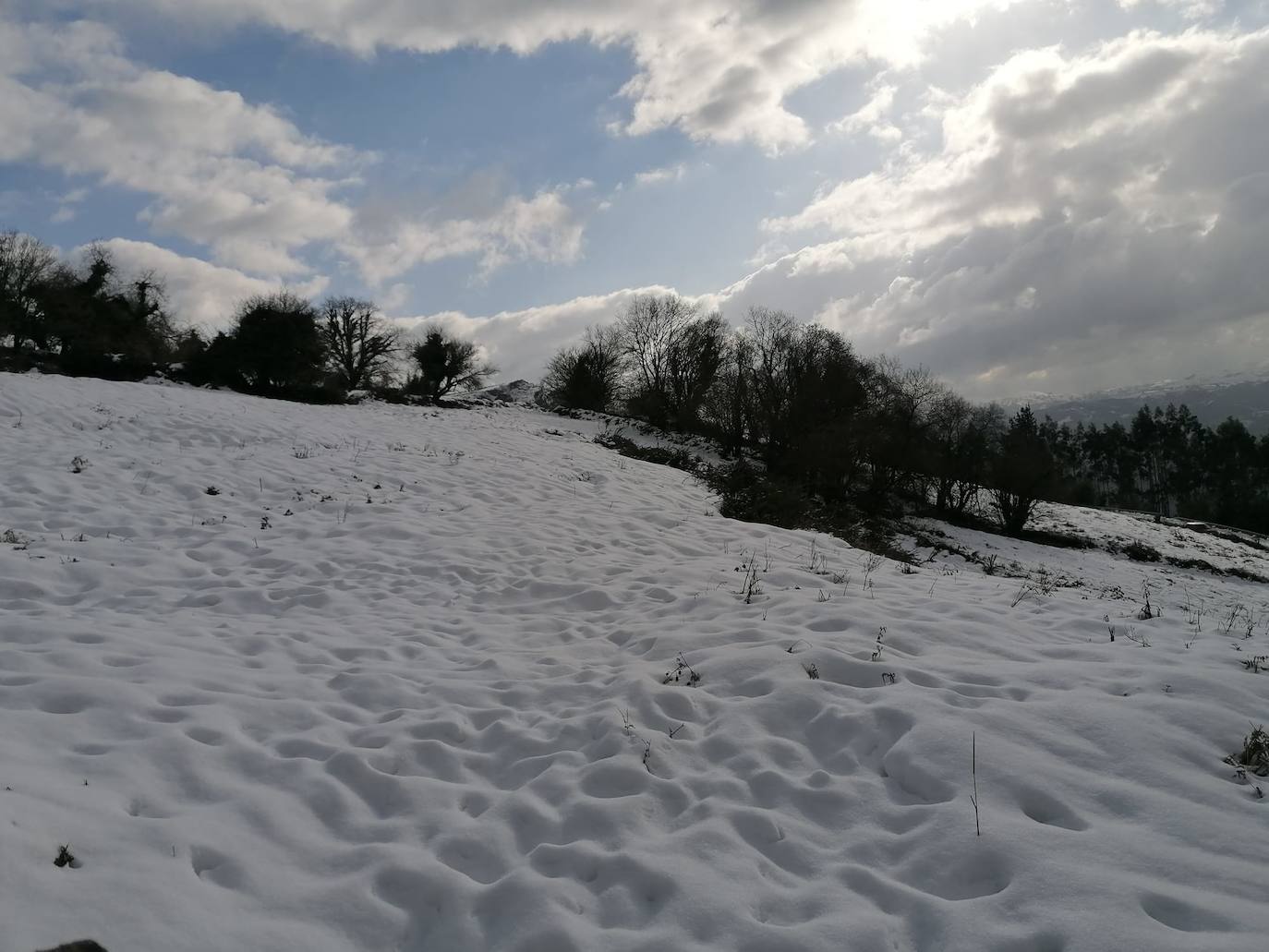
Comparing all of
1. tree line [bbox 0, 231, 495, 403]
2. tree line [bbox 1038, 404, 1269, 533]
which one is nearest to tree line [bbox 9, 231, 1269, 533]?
tree line [bbox 0, 231, 495, 403]

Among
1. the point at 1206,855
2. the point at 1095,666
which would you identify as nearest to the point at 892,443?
the point at 1095,666

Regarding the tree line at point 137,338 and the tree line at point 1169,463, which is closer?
the tree line at point 137,338

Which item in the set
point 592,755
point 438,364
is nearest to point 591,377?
point 438,364

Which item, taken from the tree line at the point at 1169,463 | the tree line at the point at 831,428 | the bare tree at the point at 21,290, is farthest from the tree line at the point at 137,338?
the tree line at the point at 1169,463

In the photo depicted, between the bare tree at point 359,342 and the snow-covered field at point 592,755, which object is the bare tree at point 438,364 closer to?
the bare tree at point 359,342

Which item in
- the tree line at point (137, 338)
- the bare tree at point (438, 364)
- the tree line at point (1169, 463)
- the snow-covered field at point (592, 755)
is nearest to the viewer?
the snow-covered field at point (592, 755)

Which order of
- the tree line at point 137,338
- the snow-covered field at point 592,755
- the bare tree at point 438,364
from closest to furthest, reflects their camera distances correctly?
the snow-covered field at point 592,755 < the tree line at point 137,338 < the bare tree at point 438,364

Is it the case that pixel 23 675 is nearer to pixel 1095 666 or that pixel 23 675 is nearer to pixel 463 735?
pixel 463 735

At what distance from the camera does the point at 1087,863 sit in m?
3.02

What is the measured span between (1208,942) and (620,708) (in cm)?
332

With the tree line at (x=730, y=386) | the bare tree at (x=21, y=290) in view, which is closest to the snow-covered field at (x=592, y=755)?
the tree line at (x=730, y=386)

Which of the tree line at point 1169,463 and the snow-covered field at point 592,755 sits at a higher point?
the tree line at point 1169,463

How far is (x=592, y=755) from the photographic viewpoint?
170 inches

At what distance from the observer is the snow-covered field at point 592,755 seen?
2.83 metres
